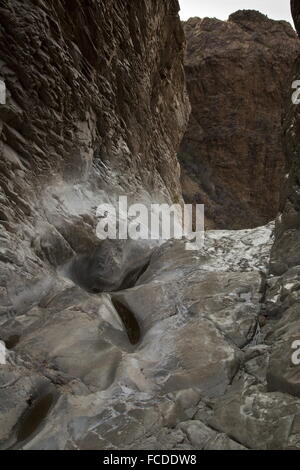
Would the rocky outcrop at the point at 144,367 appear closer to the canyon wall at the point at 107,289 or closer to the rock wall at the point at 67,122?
the canyon wall at the point at 107,289

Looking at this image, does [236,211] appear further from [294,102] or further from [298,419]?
[298,419]

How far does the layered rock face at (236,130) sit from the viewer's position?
29188 millimetres

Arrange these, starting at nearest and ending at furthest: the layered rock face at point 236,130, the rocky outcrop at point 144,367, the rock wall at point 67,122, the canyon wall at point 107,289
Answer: the rocky outcrop at point 144,367
the canyon wall at point 107,289
the rock wall at point 67,122
the layered rock face at point 236,130

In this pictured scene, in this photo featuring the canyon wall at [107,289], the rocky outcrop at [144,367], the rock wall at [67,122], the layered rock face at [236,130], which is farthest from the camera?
the layered rock face at [236,130]

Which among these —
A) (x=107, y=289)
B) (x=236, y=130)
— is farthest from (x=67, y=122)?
(x=236, y=130)

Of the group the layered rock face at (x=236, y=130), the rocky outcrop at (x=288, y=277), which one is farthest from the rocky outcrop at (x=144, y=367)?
the layered rock face at (x=236, y=130)

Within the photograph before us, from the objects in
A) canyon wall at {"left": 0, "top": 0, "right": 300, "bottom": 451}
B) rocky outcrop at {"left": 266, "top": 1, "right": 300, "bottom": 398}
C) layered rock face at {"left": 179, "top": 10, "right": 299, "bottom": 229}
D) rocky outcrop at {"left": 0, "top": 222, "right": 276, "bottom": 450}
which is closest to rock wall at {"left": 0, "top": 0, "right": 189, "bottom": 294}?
canyon wall at {"left": 0, "top": 0, "right": 300, "bottom": 451}

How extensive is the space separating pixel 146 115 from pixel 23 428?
8.16 metres

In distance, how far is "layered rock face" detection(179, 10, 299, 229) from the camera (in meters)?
29.2

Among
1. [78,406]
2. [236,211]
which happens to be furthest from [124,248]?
[236,211]

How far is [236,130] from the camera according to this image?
29438mm
